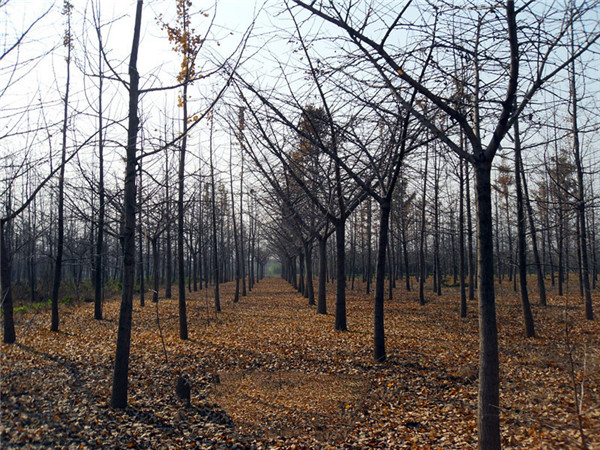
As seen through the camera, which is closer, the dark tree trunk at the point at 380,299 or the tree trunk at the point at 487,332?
the tree trunk at the point at 487,332

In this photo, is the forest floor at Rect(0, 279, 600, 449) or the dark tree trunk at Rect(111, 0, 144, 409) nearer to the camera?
the forest floor at Rect(0, 279, 600, 449)

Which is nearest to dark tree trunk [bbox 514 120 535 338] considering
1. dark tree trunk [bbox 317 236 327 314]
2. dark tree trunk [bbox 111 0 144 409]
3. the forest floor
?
the forest floor

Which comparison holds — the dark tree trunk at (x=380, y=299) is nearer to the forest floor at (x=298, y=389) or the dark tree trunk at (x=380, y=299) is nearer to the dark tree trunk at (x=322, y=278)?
the forest floor at (x=298, y=389)

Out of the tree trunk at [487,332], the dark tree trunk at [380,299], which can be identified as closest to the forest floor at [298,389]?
the dark tree trunk at [380,299]

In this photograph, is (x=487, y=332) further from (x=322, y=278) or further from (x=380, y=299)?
(x=322, y=278)

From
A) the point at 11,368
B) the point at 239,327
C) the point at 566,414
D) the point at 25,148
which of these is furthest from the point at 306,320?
the point at 25,148

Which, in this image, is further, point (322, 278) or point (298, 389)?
point (322, 278)

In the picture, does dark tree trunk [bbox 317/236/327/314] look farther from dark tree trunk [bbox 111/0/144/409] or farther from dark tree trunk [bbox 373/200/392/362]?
dark tree trunk [bbox 111/0/144/409]

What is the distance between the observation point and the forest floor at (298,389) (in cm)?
520

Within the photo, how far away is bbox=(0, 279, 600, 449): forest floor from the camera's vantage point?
17.0 ft

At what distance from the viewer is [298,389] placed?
7.14 meters

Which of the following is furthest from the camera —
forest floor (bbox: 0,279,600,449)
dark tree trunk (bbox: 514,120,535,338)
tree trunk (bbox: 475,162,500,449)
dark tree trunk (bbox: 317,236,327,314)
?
dark tree trunk (bbox: 317,236,327,314)

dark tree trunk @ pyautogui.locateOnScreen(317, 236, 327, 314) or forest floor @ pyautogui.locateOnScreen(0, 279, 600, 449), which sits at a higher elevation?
dark tree trunk @ pyautogui.locateOnScreen(317, 236, 327, 314)

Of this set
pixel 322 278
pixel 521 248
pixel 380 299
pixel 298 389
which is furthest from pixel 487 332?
pixel 322 278
